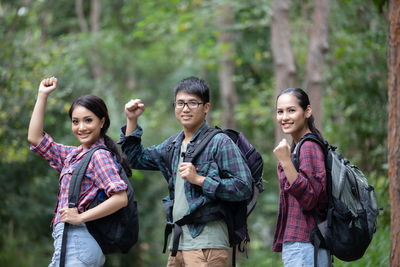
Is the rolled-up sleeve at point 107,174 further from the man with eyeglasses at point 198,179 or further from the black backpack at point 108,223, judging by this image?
the man with eyeglasses at point 198,179

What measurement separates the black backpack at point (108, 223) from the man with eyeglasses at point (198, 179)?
0.27 m

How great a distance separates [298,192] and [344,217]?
338 millimetres

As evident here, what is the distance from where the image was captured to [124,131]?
418cm

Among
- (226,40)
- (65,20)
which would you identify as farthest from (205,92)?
(65,20)

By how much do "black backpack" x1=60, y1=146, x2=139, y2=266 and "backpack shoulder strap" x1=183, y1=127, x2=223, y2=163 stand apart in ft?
1.62

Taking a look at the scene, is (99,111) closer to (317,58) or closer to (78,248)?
(78,248)

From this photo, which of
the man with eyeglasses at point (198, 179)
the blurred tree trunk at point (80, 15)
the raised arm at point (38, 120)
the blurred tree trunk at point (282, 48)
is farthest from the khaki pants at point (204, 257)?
the blurred tree trunk at point (80, 15)

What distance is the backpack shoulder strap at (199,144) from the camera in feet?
Answer: 12.2

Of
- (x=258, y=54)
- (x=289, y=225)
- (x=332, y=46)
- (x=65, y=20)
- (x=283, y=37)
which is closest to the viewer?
(x=289, y=225)

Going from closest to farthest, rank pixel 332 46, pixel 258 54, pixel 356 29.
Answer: pixel 356 29 < pixel 332 46 < pixel 258 54

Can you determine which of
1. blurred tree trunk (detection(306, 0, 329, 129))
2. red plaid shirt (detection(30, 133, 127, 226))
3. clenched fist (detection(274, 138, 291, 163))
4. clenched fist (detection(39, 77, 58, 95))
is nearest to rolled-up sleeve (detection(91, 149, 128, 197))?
red plaid shirt (detection(30, 133, 127, 226))

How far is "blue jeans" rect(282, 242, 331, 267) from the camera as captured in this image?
3.48m

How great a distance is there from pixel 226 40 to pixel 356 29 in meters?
3.99

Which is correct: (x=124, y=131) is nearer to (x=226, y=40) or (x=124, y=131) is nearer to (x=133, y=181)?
(x=133, y=181)
